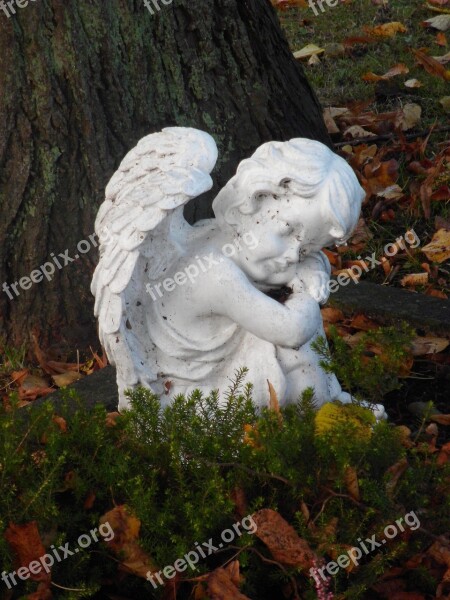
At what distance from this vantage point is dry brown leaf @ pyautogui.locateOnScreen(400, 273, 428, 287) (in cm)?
429

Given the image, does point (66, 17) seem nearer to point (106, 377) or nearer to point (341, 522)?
point (106, 377)

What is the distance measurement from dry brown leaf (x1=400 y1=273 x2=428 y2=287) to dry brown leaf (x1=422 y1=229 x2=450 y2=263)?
0.13m

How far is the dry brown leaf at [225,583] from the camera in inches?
84.7

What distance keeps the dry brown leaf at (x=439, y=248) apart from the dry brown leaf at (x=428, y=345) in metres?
0.69

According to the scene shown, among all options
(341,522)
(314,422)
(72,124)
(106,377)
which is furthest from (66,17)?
(341,522)

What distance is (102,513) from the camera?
2.45 m

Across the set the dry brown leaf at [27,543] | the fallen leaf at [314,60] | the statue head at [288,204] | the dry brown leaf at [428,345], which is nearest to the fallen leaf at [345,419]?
the statue head at [288,204]

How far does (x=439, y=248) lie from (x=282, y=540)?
2452 mm

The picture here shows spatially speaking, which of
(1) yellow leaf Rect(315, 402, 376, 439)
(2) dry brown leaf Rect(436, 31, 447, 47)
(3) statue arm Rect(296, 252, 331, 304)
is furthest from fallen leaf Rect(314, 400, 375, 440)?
(2) dry brown leaf Rect(436, 31, 447, 47)

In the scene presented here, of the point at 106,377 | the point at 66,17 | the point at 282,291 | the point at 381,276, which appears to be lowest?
the point at 381,276

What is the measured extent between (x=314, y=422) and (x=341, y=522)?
309mm

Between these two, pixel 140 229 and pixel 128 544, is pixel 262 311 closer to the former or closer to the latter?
pixel 140 229

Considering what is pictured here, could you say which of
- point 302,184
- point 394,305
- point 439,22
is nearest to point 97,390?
point 394,305

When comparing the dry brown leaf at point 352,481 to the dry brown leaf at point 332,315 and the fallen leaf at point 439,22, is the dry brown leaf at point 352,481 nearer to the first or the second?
the dry brown leaf at point 332,315
